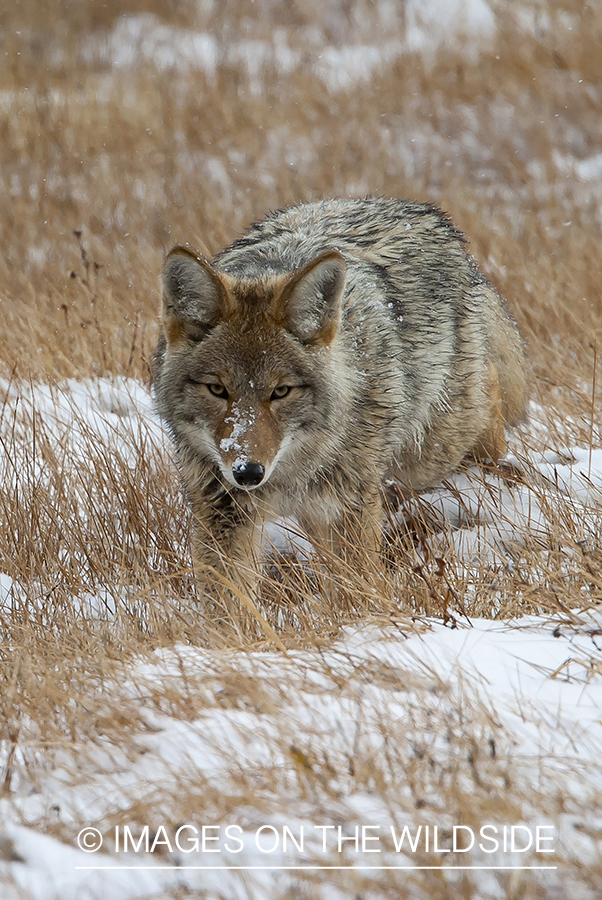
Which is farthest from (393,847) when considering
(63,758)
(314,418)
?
(314,418)

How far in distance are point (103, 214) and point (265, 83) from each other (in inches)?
194

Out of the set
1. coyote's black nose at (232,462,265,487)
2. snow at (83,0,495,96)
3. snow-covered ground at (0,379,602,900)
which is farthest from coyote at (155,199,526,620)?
snow at (83,0,495,96)

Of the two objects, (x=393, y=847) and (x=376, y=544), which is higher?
(x=376, y=544)

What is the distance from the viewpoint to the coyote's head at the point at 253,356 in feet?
12.4

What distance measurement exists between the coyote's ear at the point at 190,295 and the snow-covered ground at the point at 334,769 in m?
1.53

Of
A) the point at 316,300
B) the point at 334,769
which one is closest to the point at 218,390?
the point at 316,300

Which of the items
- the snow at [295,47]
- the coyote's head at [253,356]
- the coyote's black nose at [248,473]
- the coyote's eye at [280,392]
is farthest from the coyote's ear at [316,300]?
the snow at [295,47]

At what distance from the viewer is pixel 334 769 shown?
2.40 metres

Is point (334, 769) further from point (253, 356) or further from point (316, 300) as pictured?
point (316, 300)

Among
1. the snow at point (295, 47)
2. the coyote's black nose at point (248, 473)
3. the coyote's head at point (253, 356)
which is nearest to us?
the coyote's black nose at point (248, 473)

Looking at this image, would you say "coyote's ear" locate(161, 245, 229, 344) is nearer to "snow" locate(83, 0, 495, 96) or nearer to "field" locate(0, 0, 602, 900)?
"field" locate(0, 0, 602, 900)

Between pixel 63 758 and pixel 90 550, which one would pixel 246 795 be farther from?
pixel 90 550

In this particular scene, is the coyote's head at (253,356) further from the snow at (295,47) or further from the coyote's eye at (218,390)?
the snow at (295,47)

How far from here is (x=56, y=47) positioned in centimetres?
1573
